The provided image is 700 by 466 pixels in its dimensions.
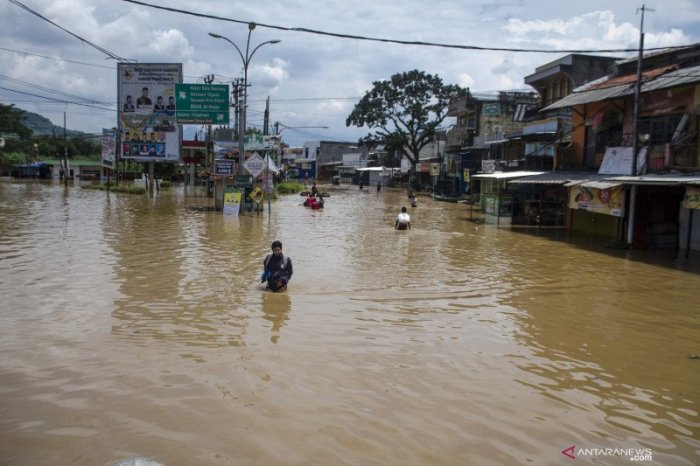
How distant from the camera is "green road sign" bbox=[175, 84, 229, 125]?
1225 inches

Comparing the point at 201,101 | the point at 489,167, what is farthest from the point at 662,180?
the point at 489,167

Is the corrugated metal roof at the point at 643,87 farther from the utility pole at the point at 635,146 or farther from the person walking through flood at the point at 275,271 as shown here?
the person walking through flood at the point at 275,271

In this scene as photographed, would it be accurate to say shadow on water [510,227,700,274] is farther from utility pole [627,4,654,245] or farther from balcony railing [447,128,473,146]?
balcony railing [447,128,473,146]

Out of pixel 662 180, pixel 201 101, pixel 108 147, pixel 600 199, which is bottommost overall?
pixel 600 199

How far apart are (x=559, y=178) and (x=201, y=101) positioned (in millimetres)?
19060

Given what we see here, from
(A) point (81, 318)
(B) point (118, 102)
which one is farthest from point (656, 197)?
(B) point (118, 102)

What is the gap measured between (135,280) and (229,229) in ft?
36.7

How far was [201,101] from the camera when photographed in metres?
31.3

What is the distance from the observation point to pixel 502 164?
42031mm

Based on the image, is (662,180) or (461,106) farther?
(461,106)

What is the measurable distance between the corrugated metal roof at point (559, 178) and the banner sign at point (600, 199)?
53 centimetres

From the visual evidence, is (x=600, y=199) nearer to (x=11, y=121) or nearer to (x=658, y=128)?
(x=658, y=128)

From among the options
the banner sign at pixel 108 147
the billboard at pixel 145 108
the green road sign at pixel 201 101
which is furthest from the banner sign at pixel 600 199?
the banner sign at pixel 108 147

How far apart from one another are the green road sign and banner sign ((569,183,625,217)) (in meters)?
18.6
